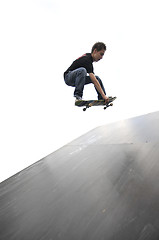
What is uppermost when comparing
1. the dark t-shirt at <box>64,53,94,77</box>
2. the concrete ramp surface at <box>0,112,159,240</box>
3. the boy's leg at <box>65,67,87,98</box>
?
the dark t-shirt at <box>64,53,94,77</box>

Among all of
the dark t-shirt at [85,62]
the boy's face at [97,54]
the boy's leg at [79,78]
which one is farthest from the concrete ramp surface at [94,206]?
the boy's face at [97,54]

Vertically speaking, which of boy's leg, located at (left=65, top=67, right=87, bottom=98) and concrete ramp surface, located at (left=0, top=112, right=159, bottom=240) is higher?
boy's leg, located at (left=65, top=67, right=87, bottom=98)

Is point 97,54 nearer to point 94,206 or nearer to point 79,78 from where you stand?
point 79,78

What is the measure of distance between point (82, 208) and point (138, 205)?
0.31 meters

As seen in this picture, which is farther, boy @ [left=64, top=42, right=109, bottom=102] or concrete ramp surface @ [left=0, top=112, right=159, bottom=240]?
boy @ [left=64, top=42, right=109, bottom=102]

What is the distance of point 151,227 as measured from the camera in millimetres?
593

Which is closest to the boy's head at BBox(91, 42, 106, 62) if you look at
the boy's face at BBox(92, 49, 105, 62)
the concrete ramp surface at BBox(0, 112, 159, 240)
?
the boy's face at BBox(92, 49, 105, 62)

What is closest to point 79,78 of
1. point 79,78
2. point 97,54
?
point 79,78

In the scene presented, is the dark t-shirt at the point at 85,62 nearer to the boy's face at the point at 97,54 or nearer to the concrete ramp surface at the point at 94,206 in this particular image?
the boy's face at the point at 97,54

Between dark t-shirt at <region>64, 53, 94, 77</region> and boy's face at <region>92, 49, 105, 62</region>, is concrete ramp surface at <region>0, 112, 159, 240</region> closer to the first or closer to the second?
dark t-shirt at <region>64, 53, 94, 77</region>

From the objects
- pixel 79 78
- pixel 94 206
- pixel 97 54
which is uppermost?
pixel 97 54

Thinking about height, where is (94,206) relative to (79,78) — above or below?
below

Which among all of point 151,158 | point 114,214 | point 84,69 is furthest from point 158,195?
point 84,69

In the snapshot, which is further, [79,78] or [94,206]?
[79,78]
